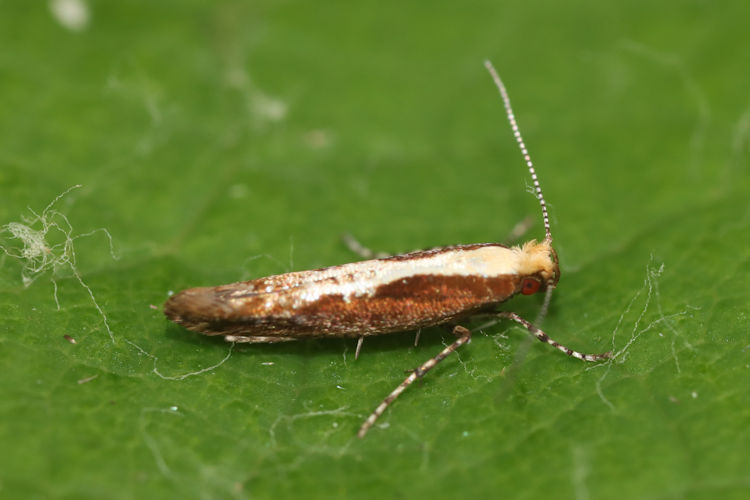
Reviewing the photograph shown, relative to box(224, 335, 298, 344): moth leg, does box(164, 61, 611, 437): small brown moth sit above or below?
above

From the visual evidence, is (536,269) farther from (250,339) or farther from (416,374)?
(250,339)

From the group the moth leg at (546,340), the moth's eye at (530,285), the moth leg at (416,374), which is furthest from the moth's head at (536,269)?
the moth leg at (416,374)

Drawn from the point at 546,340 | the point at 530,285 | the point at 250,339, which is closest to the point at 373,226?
the point at 530,285

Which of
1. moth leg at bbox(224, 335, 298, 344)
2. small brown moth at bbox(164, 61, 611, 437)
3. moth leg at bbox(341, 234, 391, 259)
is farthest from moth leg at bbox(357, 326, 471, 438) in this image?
moth leg at bbox(341, 234, 391, 259)

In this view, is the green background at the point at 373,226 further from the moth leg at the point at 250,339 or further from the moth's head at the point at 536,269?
the moth's head at the point at 536,269

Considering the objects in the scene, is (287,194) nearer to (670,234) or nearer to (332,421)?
(332,421)

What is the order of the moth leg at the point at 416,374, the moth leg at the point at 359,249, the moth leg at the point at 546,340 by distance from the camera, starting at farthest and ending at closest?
the moth leg at the point at 359,249, the moth leg at the point at 546,340, the moth leg at the point at 416,374

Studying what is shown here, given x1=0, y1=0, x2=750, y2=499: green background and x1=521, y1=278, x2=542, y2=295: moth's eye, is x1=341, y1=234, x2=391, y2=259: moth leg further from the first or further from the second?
x1=521, y1=278, x2=542, y2=295: moth's eye
